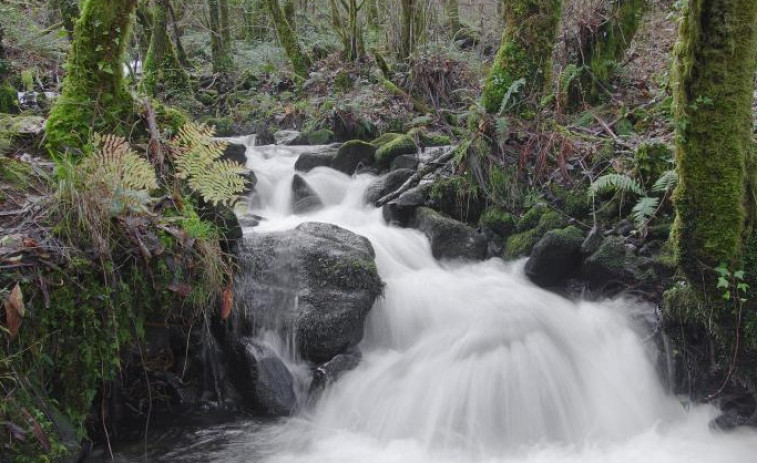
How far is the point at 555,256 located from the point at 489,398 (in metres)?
2.12

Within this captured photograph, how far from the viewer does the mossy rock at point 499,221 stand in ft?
24.5

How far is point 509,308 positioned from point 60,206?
14.2 ft

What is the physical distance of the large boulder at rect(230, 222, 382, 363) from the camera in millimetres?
5621

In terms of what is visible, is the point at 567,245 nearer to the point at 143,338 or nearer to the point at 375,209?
the point at 375,209

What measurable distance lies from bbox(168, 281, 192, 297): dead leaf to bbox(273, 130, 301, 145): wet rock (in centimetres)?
831

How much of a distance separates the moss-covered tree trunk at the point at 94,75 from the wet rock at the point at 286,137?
7.20m

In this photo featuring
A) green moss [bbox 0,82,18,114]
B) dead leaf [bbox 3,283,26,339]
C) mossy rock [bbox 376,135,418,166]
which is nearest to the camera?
dead leaf [bbox 3,283,26,339]

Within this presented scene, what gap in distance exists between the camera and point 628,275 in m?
6.11

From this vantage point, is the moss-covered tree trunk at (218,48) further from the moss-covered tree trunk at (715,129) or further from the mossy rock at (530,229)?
the moss-covered tree trunk at (715,129)

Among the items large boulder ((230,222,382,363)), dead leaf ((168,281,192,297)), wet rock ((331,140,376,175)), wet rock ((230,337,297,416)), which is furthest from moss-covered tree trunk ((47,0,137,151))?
wet rock ((331,140,376,175))

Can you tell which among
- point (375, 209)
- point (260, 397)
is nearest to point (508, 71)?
point (375, 209)

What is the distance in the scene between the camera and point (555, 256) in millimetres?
6602

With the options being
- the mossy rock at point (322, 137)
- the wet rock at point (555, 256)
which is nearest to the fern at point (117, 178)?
the wet rock at point (555, 256)

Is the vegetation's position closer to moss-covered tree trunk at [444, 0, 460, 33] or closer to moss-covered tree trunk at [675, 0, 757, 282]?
moss-covered tree trunk at [675, 0, 757, 282]
